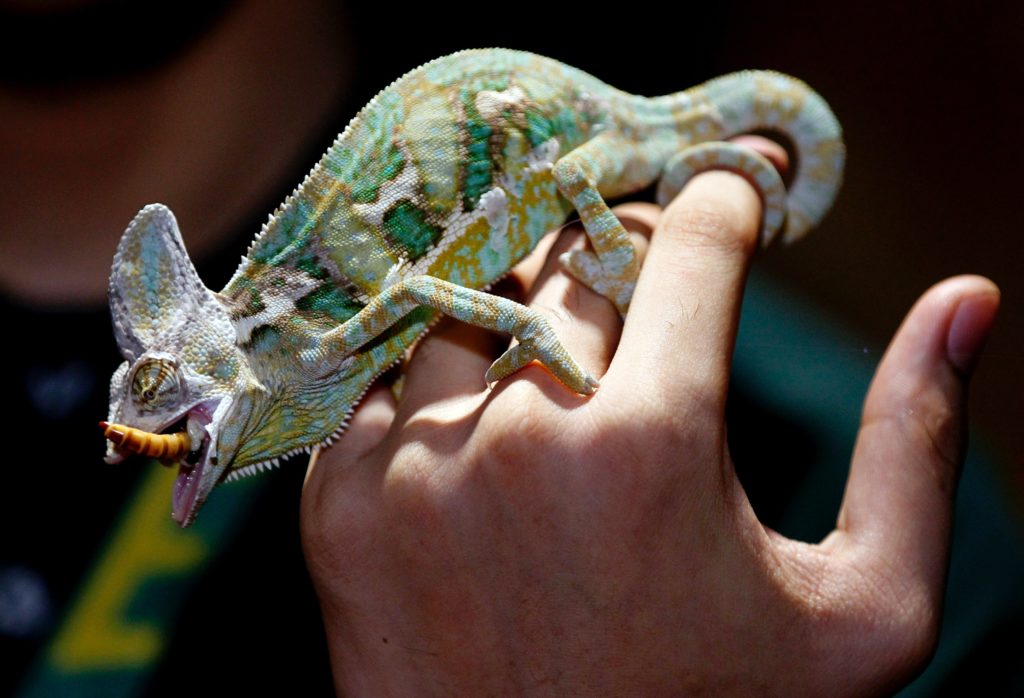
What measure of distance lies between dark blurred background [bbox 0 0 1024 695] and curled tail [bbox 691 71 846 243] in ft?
0.08

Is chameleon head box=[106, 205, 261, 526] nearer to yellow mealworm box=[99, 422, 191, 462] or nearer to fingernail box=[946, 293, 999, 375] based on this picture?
yellow mealworm box=[99, 422, 191, 462]

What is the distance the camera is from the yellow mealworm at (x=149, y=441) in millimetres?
882

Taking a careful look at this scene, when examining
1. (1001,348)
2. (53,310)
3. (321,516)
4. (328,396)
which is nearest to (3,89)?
(53,310)

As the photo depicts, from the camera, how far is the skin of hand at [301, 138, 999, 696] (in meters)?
0.93

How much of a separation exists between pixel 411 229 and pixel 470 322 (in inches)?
6.8

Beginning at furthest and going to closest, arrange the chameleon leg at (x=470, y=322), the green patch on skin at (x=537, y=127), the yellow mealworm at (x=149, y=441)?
the green patch on skin at (x=537, y=127)
the chameleon leg at (x=470, y=322)
the yellow mealworm at (x=149, y=441)

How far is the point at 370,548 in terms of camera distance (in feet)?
3.40

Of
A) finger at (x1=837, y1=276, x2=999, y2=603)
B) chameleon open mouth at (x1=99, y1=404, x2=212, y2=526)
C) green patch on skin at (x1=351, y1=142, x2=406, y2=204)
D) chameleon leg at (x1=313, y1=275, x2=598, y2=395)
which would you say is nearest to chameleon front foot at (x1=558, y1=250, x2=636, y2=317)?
chameleon leg at (x1=313, y1=275, x2=598, y2=395)

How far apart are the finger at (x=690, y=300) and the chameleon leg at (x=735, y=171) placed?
0.26ft

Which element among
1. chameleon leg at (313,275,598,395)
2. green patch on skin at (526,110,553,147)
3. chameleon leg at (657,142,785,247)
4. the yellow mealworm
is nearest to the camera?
the yellow mealworm

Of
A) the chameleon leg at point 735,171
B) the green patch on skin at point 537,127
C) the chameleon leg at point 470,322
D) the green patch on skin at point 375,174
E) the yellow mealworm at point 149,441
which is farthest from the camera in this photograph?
the chameleon leg at point 735,171

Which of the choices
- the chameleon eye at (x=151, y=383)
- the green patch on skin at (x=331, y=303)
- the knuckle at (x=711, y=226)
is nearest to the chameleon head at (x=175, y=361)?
the chameleon eye at (x=151, y=383)

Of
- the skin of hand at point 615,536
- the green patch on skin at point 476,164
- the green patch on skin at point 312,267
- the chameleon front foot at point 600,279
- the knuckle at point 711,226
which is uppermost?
the green patch on skin at point 476,164

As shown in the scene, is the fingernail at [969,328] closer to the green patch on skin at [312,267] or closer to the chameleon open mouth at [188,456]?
the green patch on skin at [312,267]
